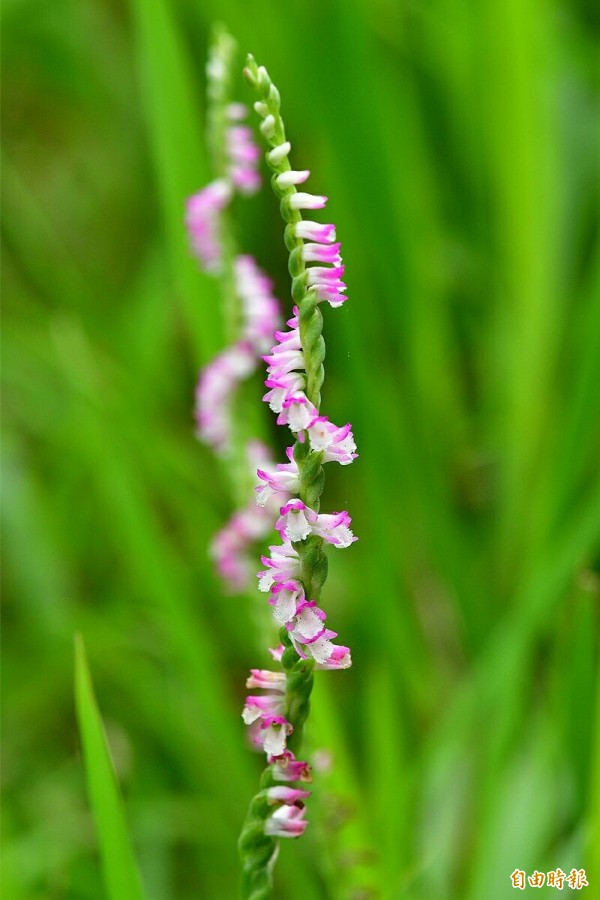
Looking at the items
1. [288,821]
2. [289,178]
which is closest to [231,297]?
[289,178]

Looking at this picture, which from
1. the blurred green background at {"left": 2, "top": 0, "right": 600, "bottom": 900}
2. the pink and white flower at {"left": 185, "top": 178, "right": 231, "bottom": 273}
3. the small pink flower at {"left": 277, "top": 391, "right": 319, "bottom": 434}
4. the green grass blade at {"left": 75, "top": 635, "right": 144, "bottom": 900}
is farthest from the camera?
the blurred green background at {"left": 2, "top": 0, "right": 600, "bottom": 900}

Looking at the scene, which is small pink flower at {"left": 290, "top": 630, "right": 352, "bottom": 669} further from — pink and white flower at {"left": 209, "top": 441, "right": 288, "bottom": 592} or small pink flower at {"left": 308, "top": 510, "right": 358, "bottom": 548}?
pink and white flower at {"left": 209, "top": 441, "right": 288, "bottom": 592}

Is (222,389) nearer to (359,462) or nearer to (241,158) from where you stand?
(241,158)

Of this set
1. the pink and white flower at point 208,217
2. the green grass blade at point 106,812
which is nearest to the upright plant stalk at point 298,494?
the green grass blade at point 106,812

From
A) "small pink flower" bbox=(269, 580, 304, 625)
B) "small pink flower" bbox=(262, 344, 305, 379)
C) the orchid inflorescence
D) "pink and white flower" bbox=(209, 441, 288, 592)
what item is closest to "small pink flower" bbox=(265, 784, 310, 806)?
the orchid inflorescence

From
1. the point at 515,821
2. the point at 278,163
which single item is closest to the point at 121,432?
the point at 515,821

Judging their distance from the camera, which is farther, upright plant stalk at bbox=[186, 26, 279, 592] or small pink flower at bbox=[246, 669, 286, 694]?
upright plant stalk at bbox=[186, 26, 279, 592]

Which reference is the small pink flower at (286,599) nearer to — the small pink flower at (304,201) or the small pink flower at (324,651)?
the small pink flower at (324,651)
